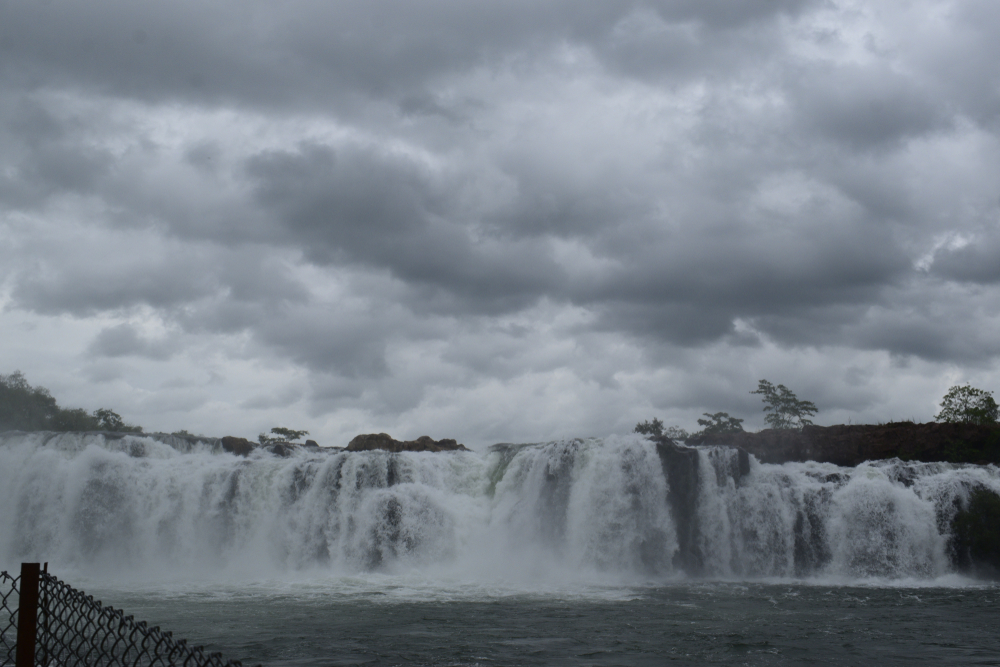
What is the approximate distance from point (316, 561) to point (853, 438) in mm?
24534

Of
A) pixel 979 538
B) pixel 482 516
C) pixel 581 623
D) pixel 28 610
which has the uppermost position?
pixel 28 610

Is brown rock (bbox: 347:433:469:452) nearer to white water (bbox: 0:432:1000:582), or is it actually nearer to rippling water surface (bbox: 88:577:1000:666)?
white water (bbox: 0:432:1000:582)

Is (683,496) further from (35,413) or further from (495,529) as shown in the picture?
(35,413)

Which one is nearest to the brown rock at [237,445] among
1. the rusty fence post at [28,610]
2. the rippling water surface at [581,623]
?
the rippling water surface at [581,623]

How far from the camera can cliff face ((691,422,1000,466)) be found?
3372 centimetres

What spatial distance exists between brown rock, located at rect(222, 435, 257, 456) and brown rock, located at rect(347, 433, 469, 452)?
5.58m

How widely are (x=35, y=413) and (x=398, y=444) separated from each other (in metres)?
42.7

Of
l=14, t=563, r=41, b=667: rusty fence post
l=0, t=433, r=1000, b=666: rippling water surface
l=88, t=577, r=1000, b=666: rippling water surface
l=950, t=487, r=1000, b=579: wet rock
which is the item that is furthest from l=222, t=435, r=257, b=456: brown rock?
l=14, t=563, r=41, b=667: rusty fence post

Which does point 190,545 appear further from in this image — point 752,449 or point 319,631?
point 752,449

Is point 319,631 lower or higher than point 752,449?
lower

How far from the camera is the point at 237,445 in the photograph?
3772 centimetres

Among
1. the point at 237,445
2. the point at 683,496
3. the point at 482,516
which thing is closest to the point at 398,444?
the point at 237,445

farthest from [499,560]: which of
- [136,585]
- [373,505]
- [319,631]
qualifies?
[319,631]

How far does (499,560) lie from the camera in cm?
2736
